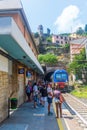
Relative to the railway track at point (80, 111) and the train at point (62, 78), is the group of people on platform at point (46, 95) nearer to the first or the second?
the railway track at point (80, 111)

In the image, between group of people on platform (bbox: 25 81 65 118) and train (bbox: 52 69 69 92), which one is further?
train (bbox: 52 69 69 92)

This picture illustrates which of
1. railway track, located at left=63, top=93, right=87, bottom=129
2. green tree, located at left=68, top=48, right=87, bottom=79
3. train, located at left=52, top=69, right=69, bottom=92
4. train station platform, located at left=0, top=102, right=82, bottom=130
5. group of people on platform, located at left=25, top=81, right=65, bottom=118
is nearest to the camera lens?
train station platform, located at left=0, top=102, right=82, bottom=130

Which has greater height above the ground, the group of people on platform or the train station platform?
the group of people on platform

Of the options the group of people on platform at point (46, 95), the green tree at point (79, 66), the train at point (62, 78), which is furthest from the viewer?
→ the green tree at point (79, 66)

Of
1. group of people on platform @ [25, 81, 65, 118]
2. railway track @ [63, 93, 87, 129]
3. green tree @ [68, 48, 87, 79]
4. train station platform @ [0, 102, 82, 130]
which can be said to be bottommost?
train station platform @ [0, 102, 82, 130]

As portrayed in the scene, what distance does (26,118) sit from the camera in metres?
16.9

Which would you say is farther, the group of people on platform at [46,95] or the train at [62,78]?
the train at [62,78]

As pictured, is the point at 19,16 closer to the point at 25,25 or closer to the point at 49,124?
the point at 25,25

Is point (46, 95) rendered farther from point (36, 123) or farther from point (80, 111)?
point (36, 123)

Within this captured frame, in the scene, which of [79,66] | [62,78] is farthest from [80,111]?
[79,66]

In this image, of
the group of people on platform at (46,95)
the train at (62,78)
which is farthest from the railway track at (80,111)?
the train at (62,78)

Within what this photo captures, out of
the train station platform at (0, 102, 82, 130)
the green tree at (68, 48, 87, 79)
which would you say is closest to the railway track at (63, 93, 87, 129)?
the train station platform at (0, 102, 82, 130)

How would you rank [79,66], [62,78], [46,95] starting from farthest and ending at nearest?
1. [79,66]
2. [62,78]
3. [46,95]

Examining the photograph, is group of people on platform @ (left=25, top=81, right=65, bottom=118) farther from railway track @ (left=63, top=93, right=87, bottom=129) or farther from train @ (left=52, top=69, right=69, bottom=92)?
train @ (left=52, top=69, right=69, bottom=92)
